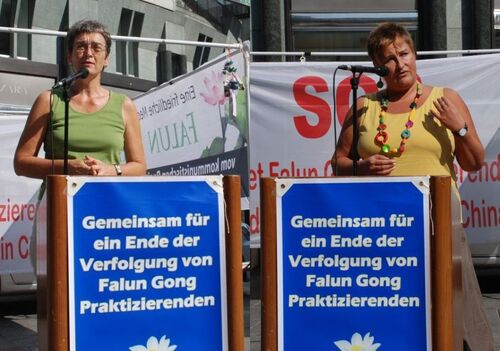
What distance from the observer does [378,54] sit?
163 inches

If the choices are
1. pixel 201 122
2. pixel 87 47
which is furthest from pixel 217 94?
pixel 87 47

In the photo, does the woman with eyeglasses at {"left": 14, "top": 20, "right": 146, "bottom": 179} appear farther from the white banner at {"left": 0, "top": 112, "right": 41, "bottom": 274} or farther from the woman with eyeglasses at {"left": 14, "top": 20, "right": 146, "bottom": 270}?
the white banner at {"left": 0, "top": 112, "right": 41, "bottom": 274}

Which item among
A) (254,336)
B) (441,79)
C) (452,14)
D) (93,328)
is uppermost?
(452,14)

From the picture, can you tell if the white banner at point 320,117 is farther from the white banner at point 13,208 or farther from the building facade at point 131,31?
the building facade at point 131,31

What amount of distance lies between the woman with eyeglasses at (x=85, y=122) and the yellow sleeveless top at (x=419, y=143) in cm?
105

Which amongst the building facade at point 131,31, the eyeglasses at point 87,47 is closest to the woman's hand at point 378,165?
the eyeglasses at point 87,47

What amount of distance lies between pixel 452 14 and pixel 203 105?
7.81 metres

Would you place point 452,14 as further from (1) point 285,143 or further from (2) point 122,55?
(2) point 122,55

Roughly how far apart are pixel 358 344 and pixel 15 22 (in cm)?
1709

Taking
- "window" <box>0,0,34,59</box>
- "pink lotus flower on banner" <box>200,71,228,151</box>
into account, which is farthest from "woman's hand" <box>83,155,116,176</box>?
"window" <box>0,0,34,59</box>

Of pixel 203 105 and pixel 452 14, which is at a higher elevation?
pixel 452 14

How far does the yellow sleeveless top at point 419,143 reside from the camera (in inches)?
155

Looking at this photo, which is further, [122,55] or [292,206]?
[122,55]

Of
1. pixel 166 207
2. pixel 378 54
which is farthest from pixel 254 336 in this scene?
pixel 166 207
